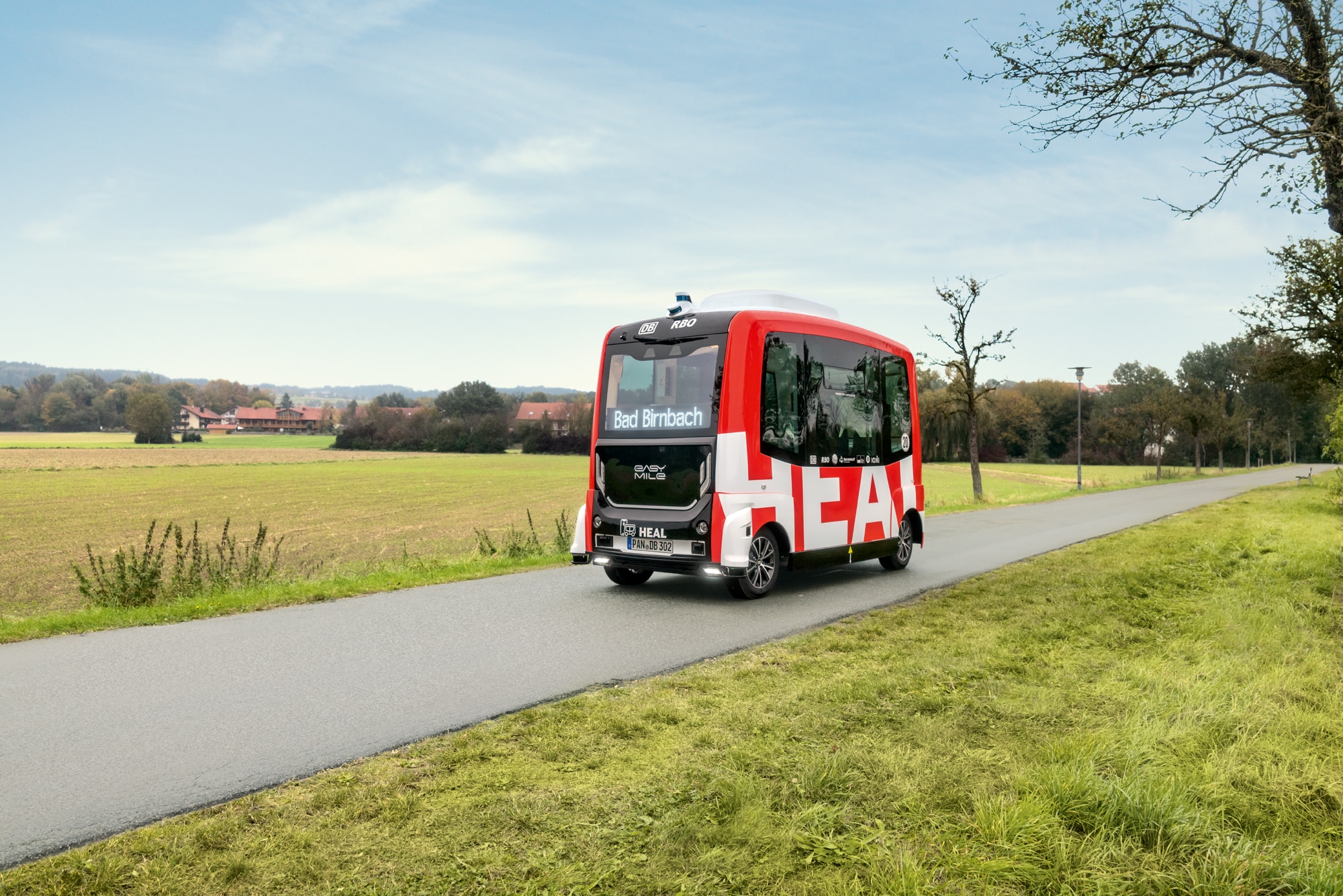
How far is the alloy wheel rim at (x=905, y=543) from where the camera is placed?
12.0m

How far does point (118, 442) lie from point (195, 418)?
47.2 m

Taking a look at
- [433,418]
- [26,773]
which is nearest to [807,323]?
[26,773]

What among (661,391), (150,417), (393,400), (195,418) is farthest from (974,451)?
(195,418)

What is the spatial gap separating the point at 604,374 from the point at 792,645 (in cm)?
434

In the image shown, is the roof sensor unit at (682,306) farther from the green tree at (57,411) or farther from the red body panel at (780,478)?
the green tree at (57,411)

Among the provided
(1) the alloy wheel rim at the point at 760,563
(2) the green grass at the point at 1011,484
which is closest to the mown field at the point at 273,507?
(1) the alloy wheel rim at the point at 760,563

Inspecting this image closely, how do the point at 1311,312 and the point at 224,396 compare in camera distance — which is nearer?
the point at 1311,312

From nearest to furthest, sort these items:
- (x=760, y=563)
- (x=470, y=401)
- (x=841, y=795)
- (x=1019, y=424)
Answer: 1. (x=841, y=795)
2. (x=760, y=563)
3. (x=1019, y=424)
4. (x=470, y=401)

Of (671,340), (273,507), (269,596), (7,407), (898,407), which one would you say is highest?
(7,407)

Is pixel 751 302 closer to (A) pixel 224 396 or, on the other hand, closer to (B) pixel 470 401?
(B) pixel 470 401

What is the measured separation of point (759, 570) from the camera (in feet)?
31.7

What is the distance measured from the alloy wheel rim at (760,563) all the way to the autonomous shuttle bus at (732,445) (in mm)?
18

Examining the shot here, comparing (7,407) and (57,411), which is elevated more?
(7,407)

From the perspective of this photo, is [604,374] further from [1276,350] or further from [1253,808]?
[1276,350]
